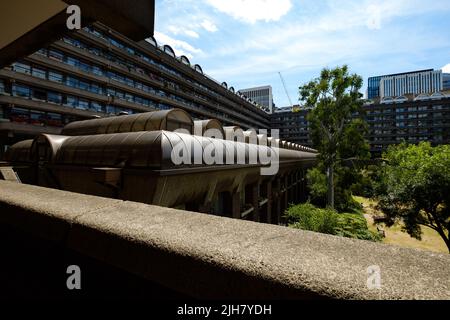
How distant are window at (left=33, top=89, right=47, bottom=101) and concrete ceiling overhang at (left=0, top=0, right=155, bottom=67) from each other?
3426 cm

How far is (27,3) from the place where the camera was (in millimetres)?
3961

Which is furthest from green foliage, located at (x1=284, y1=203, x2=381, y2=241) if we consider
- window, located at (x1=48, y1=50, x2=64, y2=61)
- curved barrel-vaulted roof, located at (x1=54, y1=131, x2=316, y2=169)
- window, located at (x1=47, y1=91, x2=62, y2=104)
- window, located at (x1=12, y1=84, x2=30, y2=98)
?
window, located at (x1=48, y1=50, x2=64, y2=61)

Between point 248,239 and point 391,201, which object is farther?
point 391,201

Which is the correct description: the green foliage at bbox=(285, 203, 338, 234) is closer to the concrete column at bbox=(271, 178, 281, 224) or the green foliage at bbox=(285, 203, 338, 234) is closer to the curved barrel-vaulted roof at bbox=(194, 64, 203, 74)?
the concrete column at bbox=(271, 178, 281, 224)

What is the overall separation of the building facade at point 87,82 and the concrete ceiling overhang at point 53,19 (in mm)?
16363

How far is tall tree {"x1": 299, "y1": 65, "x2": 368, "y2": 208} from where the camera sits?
85.2 ft

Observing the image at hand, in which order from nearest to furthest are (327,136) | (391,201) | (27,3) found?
1. (27,3)
2. (391,201)
3. (327,136)

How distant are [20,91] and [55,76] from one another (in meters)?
5.07

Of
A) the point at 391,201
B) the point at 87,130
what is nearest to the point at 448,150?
the point at 391,201

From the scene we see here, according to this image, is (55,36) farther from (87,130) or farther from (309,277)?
(87,130)

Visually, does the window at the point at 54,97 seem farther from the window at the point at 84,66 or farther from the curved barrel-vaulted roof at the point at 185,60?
the curved barrel-vaulted roof at the point at 185,60

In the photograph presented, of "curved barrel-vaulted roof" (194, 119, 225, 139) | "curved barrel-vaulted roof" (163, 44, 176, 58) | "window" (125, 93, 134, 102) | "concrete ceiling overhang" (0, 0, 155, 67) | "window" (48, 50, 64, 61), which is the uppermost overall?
"curved barrel-vaulted roof" (163, 44, 176, 58)

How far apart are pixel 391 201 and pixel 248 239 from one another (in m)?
24.0
